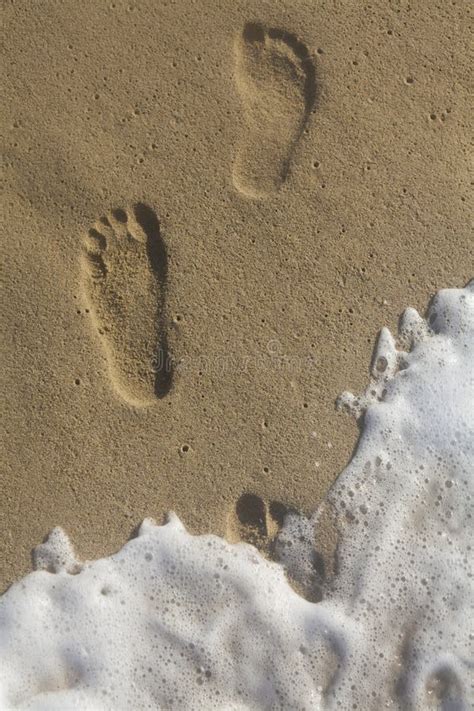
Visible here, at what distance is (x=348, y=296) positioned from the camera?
1.99 m

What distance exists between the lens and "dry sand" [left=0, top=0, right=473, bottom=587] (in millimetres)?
1939

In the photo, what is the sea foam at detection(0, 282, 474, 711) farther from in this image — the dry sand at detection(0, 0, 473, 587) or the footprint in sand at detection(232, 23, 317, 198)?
the footprint in sand at detection(232, 23, 317, 198)

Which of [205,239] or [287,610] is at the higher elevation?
[205,239]

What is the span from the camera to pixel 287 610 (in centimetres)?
194

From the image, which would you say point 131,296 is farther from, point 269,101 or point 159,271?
point 269,101

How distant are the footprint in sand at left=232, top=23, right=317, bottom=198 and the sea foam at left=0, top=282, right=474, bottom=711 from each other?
0.65 metres

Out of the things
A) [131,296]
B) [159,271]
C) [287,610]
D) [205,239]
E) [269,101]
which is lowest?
[287,610]

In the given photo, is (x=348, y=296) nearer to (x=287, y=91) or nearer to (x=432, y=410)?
(x=432, y=410)

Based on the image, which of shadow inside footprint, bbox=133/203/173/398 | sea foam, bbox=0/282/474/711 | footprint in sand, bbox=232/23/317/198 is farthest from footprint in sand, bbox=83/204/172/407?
sea foam, bbox=0/282/474/711

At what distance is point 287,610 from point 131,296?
1.09 metres

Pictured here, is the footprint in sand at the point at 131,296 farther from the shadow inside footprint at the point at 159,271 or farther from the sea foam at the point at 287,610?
the sea foam at the point at 287,610

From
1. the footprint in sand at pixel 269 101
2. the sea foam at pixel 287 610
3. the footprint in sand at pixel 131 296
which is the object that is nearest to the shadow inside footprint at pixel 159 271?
the footprint in sand at pixel 131 296

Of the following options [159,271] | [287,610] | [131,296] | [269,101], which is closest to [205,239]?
[159,271]

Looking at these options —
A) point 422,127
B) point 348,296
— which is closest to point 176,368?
point 348,296
